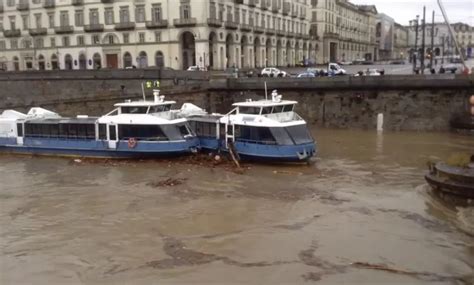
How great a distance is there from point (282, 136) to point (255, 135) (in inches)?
55.5

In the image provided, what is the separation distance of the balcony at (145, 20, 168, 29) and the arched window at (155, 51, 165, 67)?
3.15m

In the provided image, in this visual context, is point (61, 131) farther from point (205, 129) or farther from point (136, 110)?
point (205, 129)

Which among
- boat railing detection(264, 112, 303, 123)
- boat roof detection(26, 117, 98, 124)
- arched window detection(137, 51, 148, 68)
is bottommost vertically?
boat roof detection(26, 117, 98, 124)

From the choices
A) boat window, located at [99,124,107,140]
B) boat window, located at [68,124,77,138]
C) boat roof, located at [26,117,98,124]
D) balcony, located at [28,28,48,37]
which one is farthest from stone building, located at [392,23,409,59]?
boat window, located at [99,124,107,140]

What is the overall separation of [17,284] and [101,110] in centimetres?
3013

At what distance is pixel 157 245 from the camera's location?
14.8m

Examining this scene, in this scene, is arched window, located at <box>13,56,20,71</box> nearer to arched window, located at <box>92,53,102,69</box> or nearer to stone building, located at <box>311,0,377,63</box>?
arched window, located at <box>92,53,102,69</box>

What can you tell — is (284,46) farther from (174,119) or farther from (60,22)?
(174,119)

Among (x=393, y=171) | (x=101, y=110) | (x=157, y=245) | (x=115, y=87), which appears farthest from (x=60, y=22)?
(x=157, y=245)

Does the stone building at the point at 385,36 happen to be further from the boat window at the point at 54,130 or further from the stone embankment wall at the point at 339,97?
the boat window at the point at 54,130

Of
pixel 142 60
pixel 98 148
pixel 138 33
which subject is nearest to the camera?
pixel 98 148

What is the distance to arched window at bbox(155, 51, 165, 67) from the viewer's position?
64.7 m

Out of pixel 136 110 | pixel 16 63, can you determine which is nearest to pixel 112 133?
pixel 136 110

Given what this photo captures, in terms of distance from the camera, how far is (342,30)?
119 metres
